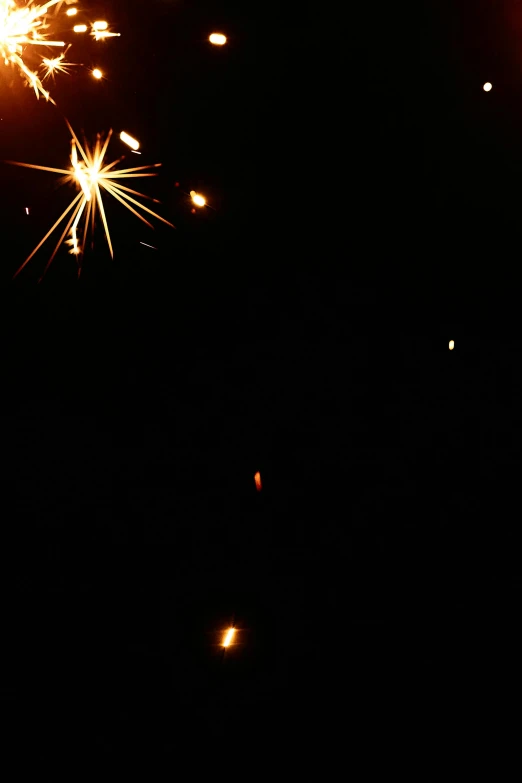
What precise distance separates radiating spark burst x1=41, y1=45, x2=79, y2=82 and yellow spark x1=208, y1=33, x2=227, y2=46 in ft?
1.37

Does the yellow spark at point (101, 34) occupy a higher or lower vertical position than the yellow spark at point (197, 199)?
higher

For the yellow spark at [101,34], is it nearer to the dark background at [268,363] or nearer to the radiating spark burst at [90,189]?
the dark background at [268,363]

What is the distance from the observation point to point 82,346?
4.62 ft

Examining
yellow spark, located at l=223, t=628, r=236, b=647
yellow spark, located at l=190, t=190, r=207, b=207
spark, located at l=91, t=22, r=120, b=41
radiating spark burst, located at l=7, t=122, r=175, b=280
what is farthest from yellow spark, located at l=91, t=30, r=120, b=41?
yellow spark, located at l=223, t=628, r=236, b=647

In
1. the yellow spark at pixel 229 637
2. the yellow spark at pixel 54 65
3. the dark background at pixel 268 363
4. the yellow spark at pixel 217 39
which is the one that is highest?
the yellow spark at pixel 217 39

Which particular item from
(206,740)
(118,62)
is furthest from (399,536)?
(118,62)

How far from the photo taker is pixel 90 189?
1346 mm

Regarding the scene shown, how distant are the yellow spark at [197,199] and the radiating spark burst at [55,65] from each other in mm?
513

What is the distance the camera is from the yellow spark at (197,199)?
1.32m

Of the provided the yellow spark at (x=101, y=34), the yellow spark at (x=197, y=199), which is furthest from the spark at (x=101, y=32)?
the yellow spark at (x=197, y=199)

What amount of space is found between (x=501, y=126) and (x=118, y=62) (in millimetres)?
1182

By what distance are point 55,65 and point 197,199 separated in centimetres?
56

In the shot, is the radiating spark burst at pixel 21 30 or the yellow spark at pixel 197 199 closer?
the radiating spark burst at pixel 21 30

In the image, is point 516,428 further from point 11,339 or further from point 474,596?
point 11,339
